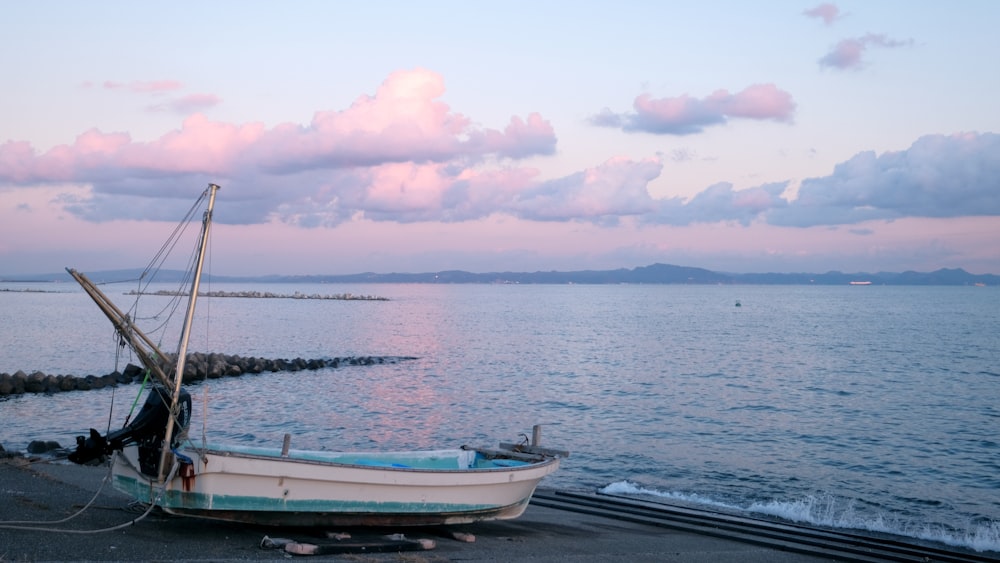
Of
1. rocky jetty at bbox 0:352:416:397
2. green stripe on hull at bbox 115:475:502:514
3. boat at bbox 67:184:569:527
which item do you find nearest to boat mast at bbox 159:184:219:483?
boat at bbox 67:184:569:527

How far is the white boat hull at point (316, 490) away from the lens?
11.8 metres

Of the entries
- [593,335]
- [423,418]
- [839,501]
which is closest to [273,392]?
[423,418]

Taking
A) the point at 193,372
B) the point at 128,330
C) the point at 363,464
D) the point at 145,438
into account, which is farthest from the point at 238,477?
the point at 193,372

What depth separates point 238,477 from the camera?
11875mm

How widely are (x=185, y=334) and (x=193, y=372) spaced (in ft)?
101

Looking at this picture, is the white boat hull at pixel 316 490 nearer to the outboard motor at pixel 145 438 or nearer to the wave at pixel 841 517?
the outboard motor at pixel 145 438

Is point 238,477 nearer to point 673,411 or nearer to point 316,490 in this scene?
point 316,490

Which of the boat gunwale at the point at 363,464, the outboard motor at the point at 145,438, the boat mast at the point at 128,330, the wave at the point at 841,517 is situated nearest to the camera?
the boat gunwale at the point at 363,464

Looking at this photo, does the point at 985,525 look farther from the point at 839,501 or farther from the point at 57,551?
the point at 57,551

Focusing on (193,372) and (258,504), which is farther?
(193,372)

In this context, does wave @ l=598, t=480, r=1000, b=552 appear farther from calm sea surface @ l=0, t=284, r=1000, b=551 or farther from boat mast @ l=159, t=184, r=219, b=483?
boat mast @ l=159, t=184, r=219, b=483

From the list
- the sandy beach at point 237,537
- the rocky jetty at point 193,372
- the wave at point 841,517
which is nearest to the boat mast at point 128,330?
the sandy beach at point 237,537

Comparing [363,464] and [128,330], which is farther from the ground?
[128,330]

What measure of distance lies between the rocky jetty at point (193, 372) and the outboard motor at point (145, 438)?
1567 cm
